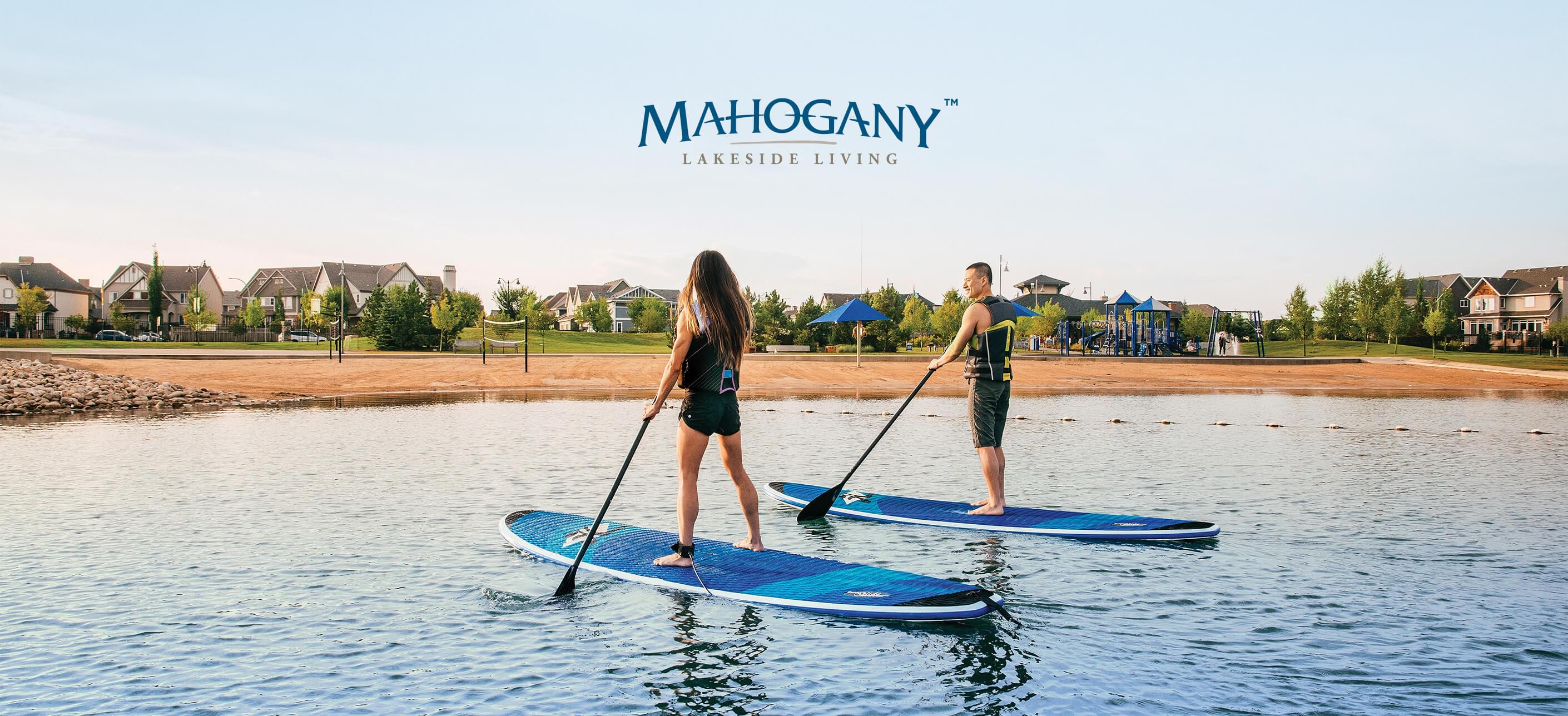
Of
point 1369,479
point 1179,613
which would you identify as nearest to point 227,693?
point 1179,613

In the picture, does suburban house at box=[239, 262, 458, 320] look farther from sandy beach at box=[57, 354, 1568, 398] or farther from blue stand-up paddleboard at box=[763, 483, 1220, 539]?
blue stand-up paddleboard at box=[763, 483, 1220, 539]

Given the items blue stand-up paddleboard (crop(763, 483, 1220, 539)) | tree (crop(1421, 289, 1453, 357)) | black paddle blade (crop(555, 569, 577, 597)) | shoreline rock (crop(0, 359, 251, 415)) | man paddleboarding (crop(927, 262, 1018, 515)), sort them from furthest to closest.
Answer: tree (crop(1421, 289, 1453, 357)), shoreline rock (crop(0, 359, 251, 415)), man paddleboarding (crop(927, 262, 1018, 515)), blue stand-up paddleboard (crop(763, 483, 1220, 539)), black paddle blade (crop(555, 569, 577, 597))

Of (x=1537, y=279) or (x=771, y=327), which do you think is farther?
(x=1537, y=279)

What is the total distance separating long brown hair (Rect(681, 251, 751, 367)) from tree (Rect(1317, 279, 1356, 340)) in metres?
81.0

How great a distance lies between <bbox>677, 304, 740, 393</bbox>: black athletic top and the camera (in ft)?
21.2

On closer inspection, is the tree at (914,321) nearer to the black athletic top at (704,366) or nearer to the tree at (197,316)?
the tree at (197,316)

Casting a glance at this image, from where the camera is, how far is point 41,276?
278 feet

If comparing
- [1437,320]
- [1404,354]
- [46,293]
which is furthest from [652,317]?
[1437,320]

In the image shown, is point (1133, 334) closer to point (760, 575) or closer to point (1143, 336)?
point (1143, 336)

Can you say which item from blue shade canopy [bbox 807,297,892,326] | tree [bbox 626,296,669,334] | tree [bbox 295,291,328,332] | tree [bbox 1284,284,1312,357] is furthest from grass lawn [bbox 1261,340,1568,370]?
tree [bbox 295,291,328,332]

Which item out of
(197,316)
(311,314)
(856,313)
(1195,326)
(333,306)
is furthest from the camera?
(333,306)

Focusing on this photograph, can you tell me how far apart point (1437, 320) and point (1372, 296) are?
603cm

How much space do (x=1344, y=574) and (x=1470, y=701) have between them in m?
2.50

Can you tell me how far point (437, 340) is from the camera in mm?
63281
